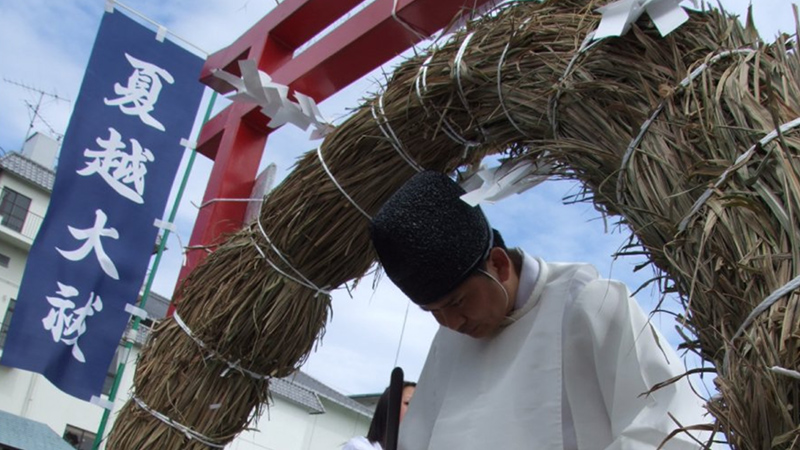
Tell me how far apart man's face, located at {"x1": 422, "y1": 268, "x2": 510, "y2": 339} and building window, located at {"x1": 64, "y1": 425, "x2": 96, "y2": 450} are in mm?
17270

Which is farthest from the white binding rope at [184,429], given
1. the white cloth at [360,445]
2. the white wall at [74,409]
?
the white wall at [74,409]

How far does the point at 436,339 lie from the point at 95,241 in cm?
203

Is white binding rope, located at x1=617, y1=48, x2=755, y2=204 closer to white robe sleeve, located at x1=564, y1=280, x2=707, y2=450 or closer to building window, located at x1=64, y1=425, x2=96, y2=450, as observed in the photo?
white robe sleeve, located at x1=564, y1=280, x2=707, y2=450

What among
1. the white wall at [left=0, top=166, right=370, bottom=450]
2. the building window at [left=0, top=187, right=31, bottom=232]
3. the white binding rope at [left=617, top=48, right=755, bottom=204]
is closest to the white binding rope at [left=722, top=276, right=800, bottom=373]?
the white binding rope at [left=617, top=48, right=755, bottom=204]

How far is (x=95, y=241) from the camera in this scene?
345 centimetres

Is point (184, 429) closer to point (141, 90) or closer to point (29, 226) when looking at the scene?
point (141, 90)

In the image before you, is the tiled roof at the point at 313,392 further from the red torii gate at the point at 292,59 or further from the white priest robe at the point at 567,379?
the white priest robe at the point at 567,379

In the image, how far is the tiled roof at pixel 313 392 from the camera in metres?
18.5

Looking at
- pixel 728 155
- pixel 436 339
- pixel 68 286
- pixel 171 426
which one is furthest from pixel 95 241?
pixel 728 155

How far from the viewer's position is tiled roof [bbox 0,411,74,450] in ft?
51.2

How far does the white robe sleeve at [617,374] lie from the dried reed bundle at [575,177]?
26cm

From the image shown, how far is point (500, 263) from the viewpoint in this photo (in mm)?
1649

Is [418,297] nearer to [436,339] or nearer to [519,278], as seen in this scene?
[519,278]

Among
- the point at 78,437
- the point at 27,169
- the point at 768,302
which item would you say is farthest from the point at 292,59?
the point at 27,169
